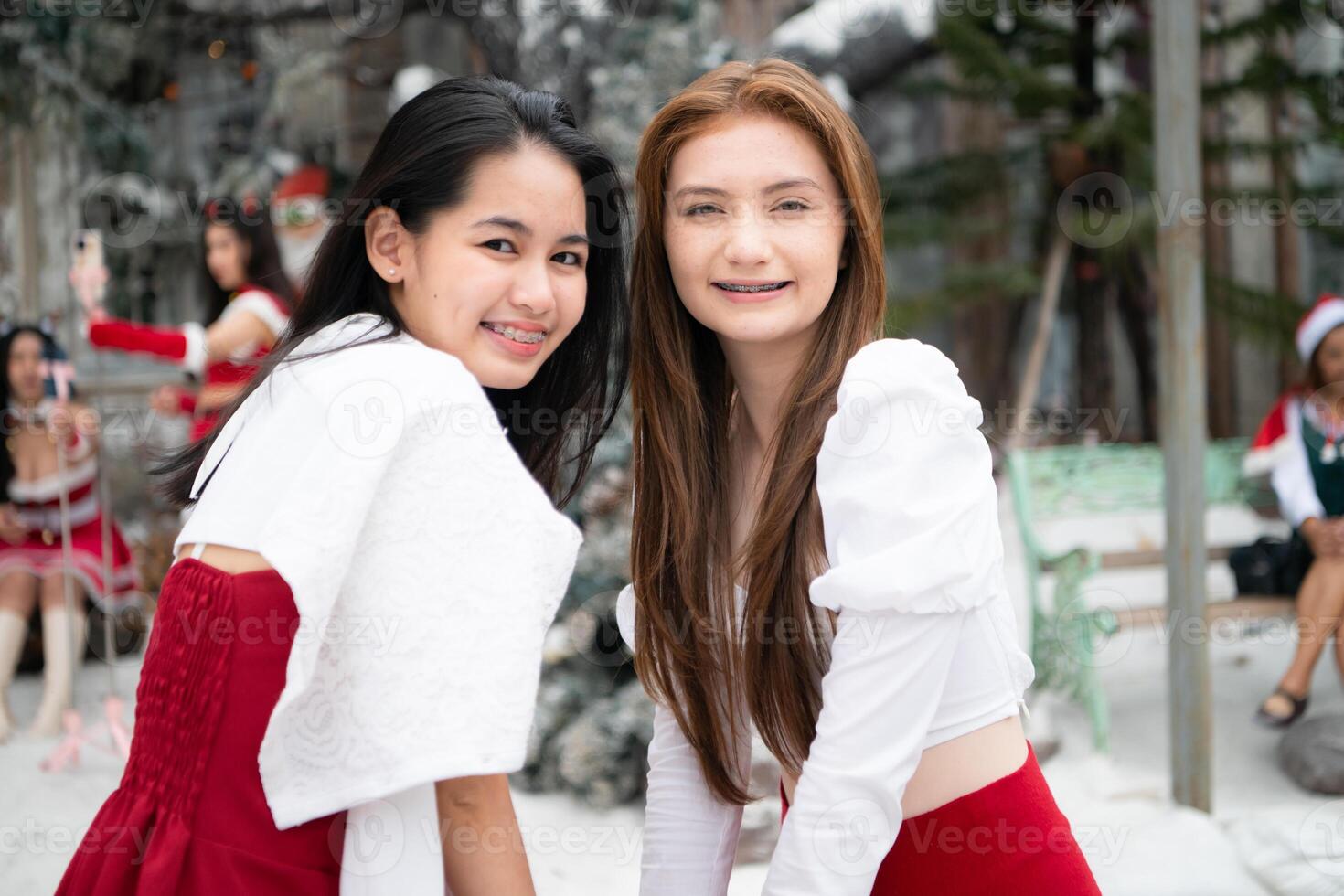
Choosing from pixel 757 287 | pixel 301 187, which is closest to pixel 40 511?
pixel 301 187

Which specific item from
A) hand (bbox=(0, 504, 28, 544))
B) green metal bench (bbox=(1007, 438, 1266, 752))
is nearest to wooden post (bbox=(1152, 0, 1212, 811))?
green metal bench (bbox=(1007, 438, 1266, 752))

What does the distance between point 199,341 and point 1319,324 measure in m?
3.68

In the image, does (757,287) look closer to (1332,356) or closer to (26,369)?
(1332,356)

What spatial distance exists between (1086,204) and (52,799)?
508 centimetres

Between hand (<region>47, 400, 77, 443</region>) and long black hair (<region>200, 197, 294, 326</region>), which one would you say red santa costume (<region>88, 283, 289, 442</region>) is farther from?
hand (<region>47, 400, 77, 443</region>)

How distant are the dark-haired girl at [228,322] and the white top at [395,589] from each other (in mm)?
2548

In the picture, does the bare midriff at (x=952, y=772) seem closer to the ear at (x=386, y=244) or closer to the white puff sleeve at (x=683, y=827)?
the white puff sleeve at (x=683, y=827)

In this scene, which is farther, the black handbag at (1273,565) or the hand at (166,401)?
the hand at (166,401)

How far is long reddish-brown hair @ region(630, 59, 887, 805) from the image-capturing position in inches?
52.8

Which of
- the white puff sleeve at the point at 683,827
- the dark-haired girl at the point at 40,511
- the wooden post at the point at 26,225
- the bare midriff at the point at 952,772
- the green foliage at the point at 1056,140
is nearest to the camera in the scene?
the bare midriff at the point at 952,772

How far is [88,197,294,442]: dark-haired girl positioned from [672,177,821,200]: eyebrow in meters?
2.39

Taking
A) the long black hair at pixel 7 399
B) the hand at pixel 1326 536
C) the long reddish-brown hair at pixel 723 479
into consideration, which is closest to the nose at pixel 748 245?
the long reddish-brown hair at pixel 723 479

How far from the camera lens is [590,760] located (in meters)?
3.26

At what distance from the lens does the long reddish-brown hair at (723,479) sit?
4.40ft
